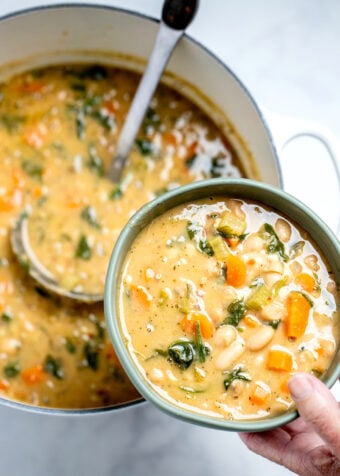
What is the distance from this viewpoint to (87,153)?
2.17 meters

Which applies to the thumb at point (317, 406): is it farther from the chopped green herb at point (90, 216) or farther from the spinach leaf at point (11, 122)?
the spinach leaf at point (11, 122)

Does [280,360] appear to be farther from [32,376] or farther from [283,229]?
[32,376]

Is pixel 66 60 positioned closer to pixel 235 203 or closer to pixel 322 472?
pixel 235 203

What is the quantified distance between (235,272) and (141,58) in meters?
0.88

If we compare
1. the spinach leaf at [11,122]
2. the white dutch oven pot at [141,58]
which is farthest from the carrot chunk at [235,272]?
the spinach leaf at [11,122]

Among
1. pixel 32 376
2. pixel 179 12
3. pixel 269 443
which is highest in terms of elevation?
pixel 179 12

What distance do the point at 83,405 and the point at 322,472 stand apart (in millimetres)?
691

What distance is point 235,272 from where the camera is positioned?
1.60m

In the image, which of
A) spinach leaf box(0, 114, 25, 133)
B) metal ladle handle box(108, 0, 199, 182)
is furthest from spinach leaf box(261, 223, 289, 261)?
spinach leaf box(0, 114, 25, 133)

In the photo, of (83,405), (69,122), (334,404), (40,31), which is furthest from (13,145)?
(334,404)

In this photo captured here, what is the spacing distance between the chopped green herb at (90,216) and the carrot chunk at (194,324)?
0.62 m

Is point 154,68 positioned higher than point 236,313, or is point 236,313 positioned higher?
point 154,68

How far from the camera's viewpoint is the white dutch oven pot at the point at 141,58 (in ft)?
6.48

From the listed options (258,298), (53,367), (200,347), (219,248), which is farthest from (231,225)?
(53,367)
